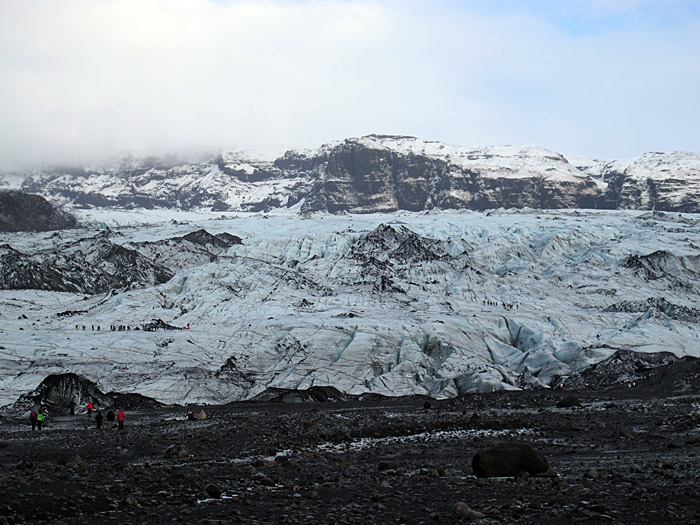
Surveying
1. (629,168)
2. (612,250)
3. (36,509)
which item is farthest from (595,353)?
(629,168)

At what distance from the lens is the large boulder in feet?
52.4

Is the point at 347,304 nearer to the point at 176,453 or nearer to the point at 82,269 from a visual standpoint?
the point at 82,269

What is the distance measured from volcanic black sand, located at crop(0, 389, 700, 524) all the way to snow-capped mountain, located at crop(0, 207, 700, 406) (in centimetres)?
1943

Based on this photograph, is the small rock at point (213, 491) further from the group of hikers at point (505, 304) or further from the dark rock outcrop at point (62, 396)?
the group of hikers at point (505, 304)

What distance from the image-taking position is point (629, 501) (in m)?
12.3

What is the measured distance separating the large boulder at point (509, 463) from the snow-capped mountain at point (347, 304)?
1341 inches

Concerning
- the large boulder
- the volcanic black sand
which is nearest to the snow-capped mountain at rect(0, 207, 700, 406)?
the volcanic black sand

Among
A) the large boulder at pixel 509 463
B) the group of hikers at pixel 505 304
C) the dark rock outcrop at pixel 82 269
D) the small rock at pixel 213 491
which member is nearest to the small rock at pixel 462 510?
the large boulder at pixel 509 463

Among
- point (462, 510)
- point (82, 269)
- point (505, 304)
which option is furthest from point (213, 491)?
point (82, 269)

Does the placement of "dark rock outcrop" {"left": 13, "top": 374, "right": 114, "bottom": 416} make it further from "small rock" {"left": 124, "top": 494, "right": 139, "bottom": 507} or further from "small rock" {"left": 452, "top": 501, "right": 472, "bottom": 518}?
"small rock" {"left": 452, "top": 501, "right": 472, "bottom": 518}

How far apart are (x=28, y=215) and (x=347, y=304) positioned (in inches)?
3138

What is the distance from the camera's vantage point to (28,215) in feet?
426

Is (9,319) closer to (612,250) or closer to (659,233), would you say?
(612,250)

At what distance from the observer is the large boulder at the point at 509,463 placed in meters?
16.0
